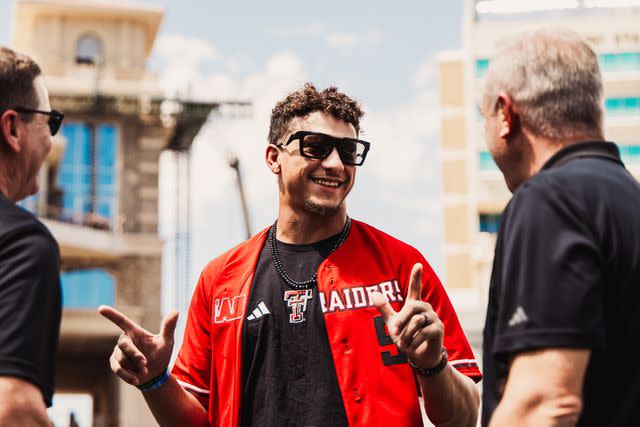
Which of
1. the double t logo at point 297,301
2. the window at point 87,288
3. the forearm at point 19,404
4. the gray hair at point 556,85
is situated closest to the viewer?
the forearm at point 19,404

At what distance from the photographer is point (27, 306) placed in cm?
297

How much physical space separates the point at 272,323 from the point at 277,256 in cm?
42

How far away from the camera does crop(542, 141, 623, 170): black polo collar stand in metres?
2.93

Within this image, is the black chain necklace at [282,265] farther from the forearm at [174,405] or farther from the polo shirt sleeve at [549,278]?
the polo shirt sleeve at [549,278]

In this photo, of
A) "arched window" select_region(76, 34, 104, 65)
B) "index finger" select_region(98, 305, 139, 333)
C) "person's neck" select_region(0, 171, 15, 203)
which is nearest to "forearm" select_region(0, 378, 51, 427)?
"person's neck" select_region(0, 171, 15, 203)

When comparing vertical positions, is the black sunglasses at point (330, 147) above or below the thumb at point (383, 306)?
above

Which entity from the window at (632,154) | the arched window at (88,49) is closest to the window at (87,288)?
the arched window at (88,49)

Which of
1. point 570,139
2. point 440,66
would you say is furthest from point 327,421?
point 440,66

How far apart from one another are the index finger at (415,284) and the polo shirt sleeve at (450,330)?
0.69m

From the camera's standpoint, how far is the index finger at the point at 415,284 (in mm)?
3730

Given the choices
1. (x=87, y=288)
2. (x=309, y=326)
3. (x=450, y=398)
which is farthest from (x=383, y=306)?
(x=87, y=288)

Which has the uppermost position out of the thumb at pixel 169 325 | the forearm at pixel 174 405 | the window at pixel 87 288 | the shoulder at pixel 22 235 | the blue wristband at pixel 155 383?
the shoulder at pixel 22 235

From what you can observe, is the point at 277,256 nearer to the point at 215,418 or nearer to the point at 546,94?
the point at 215,418

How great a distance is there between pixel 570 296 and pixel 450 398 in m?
1.56
